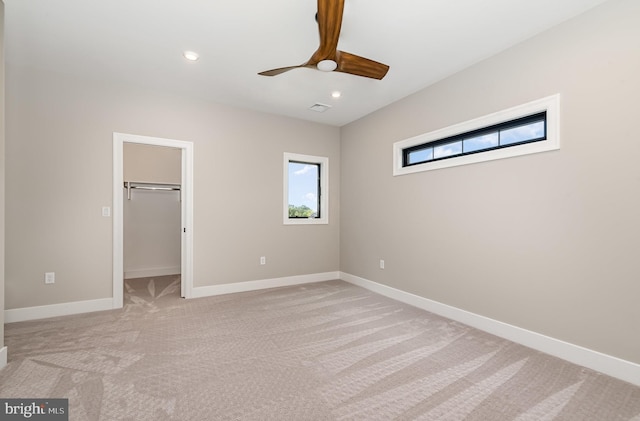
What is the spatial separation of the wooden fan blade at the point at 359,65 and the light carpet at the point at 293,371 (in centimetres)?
247

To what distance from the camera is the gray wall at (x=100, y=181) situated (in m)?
3.16

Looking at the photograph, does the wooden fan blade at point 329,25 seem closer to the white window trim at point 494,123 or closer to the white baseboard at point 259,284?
the white window trim at point 494,123

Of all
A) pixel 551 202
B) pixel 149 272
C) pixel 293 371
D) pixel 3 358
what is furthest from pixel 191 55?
pixel 149 272

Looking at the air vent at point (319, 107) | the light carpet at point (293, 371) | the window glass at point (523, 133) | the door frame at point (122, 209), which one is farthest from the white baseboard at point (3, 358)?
the window glass at point (523, 133)

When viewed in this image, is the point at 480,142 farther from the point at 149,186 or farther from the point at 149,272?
the point at 149,272

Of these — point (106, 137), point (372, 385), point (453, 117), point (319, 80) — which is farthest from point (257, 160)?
point (372, 385)

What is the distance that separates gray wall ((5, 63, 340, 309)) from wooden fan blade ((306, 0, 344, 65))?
2.37m

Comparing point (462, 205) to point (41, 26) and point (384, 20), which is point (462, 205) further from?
point (41, 26)

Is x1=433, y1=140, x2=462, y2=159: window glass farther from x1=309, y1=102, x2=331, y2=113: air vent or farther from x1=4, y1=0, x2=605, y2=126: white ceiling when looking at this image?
x1=309, y1=102, x2=331, y2=113: air vent

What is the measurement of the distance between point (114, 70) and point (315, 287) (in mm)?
3826

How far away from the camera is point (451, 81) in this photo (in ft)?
10.8

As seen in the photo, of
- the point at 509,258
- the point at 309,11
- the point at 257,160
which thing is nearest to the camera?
the point at 309,11

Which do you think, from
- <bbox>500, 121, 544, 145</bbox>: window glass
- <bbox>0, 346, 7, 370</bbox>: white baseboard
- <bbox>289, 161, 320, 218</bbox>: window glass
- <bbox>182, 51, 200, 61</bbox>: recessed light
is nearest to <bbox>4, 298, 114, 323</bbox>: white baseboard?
<bbox>0, 346, 7, 370</bbox>: white baseboard

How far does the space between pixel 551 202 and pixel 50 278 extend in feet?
16.8
